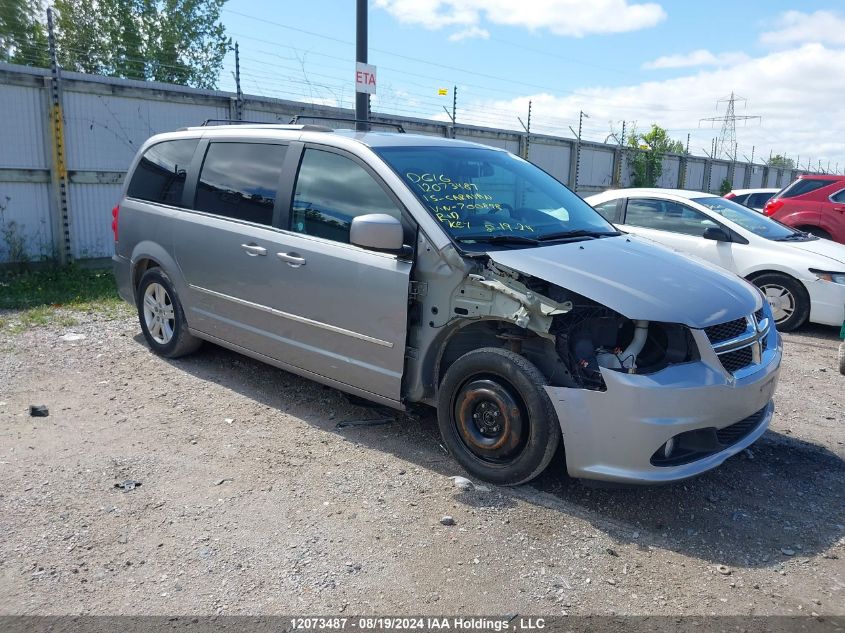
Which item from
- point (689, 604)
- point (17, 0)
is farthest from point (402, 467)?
point (17, 0)

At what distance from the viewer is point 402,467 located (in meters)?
4.14

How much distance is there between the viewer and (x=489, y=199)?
176 inches

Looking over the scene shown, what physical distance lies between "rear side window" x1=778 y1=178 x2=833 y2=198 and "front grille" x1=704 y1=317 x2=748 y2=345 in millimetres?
9633

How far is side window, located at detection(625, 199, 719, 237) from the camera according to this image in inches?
328

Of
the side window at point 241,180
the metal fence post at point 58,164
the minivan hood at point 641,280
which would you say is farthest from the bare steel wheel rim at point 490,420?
the metal fence post at point 58,164

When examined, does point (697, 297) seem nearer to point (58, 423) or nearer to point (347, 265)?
point (347, 265)

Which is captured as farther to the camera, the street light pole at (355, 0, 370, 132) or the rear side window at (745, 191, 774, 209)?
the rear side window at (745, 191, 774, 209)

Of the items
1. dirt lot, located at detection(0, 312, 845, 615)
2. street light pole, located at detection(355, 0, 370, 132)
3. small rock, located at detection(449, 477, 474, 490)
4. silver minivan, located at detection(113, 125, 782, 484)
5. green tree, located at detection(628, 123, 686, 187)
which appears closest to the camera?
dirt lot, located at detection(0, 312, 845, 615)

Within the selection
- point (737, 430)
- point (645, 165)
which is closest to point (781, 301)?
point (737, 430)

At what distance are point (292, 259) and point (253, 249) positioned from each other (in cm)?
43

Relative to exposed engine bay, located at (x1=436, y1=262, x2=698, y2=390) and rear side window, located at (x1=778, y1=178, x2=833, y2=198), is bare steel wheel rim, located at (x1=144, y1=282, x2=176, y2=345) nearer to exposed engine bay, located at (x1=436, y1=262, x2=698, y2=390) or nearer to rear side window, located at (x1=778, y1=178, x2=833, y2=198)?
exposed engine bay, located at (x1=436, y1=262, x2=698, y2=390)

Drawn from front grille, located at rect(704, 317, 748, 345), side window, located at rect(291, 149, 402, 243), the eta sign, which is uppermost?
the eta sign

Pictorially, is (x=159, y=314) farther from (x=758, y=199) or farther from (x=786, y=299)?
(x=758, y=199)

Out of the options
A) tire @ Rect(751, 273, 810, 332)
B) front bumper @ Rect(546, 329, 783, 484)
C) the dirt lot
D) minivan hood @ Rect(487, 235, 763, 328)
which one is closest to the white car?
tire @ Rect(751, 273, 810, 332)
